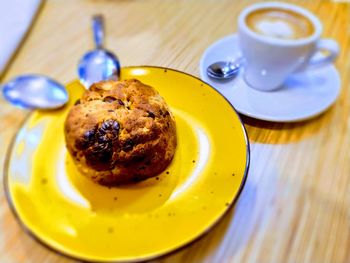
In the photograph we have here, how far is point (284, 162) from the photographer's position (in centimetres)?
49

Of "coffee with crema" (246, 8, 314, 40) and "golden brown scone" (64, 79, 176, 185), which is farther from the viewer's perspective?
"coffee with crema" (246, 8, 314, 40)

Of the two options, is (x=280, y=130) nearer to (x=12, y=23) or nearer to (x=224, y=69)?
(x=224, y=69)

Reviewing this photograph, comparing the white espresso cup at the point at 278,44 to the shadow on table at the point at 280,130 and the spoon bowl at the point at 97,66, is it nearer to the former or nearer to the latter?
the shadow on table at the point at 280,130

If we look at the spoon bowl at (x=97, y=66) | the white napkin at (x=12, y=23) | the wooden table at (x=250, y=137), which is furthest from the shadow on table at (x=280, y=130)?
the white napkin at (x=12, y=23)

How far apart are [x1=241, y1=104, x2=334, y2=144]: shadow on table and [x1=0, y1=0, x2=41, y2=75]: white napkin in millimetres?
433

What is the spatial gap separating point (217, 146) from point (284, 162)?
0.11 m

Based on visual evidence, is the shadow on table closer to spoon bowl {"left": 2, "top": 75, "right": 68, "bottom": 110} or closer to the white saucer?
the white saucer

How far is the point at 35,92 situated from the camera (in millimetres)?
532

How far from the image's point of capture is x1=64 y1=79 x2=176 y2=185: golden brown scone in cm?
41

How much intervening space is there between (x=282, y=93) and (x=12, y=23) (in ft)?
1.71

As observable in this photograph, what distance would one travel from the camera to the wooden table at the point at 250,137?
0.40 meters

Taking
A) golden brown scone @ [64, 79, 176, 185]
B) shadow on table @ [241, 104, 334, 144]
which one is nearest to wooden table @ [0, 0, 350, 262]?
shadow on table @ [241, 104, 334, 144]

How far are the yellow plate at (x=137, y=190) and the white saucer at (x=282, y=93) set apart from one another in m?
0.06

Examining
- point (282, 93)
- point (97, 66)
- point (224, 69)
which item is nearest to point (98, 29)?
point (97, 66)
